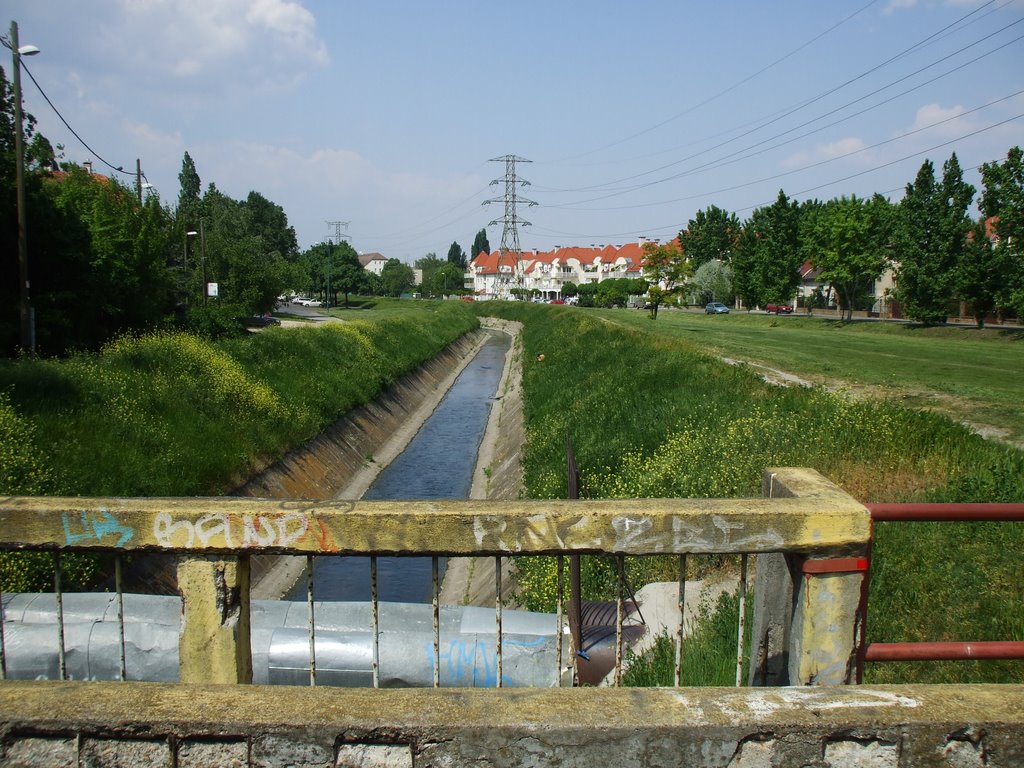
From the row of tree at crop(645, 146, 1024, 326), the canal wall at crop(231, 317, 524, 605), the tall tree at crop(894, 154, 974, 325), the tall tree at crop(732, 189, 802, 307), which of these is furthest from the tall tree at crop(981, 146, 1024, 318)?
the tall tree at crop(732, 189, 802, 307)

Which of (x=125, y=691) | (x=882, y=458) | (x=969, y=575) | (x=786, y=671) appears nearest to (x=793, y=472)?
(x=786, y=671)

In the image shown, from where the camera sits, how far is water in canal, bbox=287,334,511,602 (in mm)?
15000

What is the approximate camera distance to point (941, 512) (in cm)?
350

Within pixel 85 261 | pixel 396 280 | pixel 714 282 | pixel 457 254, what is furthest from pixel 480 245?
pixel 85 261

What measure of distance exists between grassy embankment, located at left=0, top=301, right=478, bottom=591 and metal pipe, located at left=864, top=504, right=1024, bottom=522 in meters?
8.25

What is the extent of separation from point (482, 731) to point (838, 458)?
7570 mm

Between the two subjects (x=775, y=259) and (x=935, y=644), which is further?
(x=775, y=259)

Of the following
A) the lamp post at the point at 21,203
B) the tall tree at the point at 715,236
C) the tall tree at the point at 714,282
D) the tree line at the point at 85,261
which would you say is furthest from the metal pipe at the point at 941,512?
the tall tree at the point at 715,236

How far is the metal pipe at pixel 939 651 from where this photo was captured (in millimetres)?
3484

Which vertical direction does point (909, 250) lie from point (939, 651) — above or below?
above

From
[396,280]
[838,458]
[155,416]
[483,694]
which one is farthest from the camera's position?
[396,280]

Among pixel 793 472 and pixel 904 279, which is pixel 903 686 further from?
pixel 904 279

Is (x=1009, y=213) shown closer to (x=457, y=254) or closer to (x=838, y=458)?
(x=838, y=458)

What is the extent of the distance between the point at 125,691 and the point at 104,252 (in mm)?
26189
